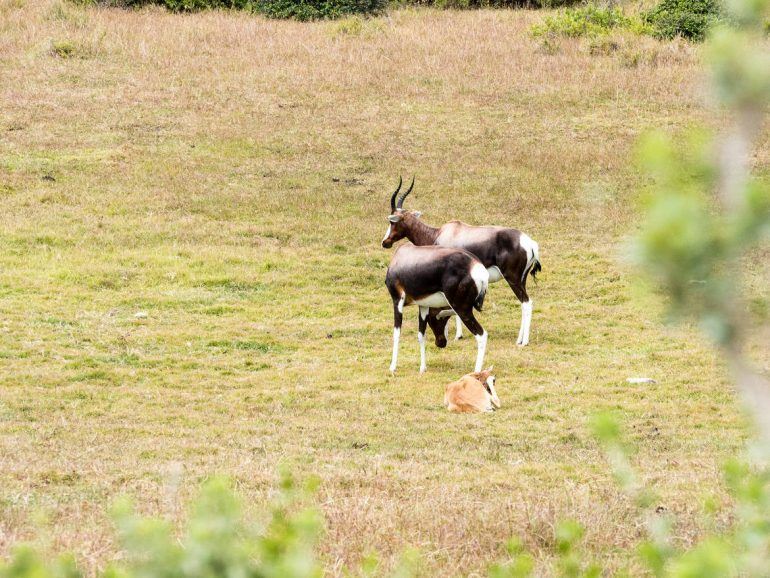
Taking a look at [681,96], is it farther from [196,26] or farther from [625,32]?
[196,26]

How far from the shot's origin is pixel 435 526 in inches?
247

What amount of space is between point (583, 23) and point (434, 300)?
20.4 meters

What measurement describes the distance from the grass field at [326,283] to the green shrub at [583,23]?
737 millimetres

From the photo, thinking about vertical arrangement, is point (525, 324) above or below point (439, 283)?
below

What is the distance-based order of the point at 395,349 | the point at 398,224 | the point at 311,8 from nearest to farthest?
1. the point at 395,349
2. the point at 398,224
3. the point at 311,8

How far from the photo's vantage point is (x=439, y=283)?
12906 mm

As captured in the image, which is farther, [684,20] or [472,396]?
→ [684,20]

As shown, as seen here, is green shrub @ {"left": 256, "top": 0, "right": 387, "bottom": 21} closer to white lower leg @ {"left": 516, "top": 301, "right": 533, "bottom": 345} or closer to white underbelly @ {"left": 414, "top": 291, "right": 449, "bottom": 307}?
white lower leg @ {"left": 516, "top": 301, "right": 533, "bottom": 345}

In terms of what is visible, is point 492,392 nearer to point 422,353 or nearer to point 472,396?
point 472,396

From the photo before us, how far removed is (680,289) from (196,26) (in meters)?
31.4

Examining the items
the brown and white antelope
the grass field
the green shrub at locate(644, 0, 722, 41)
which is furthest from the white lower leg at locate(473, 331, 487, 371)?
the green shrub at locate(644, 0, 722, 41)

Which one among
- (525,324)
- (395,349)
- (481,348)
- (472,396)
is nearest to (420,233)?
(525,324)

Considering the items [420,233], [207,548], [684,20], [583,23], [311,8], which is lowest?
[420,233]

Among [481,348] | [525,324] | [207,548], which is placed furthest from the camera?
[525,324]
